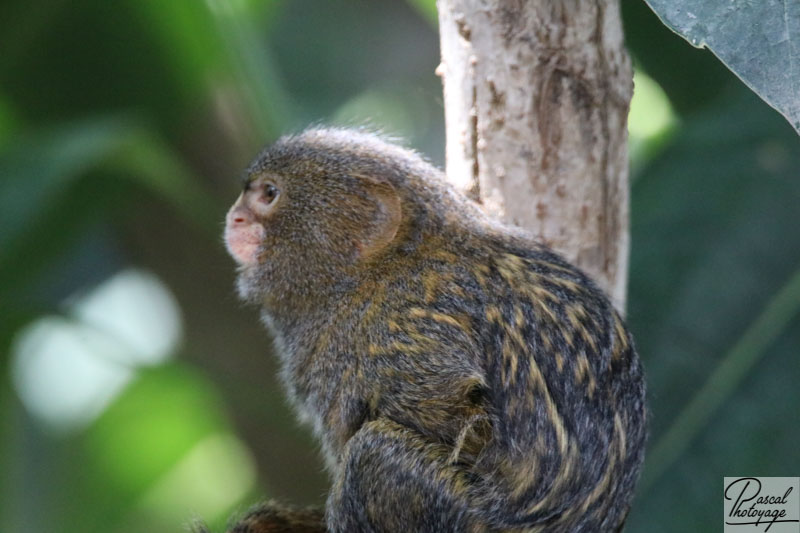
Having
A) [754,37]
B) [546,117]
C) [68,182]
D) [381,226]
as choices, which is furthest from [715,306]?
[68,182]

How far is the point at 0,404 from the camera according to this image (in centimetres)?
377

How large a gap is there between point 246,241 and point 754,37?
1.24 m

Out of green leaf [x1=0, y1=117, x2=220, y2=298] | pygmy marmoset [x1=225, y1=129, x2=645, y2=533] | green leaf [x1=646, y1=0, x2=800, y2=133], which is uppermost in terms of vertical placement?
green leaf [x1=0, y1=117, x2=220, y2=298]

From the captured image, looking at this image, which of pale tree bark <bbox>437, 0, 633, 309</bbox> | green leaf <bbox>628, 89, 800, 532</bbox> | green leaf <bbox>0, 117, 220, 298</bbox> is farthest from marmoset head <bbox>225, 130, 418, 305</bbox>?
green leaf <bbox>628, 89, 800, 532</bbox>

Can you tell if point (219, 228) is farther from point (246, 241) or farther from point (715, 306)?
point (715, 306)

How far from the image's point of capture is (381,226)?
2166mm

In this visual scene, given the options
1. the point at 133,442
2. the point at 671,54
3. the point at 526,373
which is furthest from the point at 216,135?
the point at 526,373

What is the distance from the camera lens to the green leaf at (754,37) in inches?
58.6

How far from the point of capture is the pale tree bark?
2113 mm

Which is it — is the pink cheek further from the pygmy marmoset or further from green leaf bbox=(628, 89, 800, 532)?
green leaf bbox=(628, 89, 800, 532)

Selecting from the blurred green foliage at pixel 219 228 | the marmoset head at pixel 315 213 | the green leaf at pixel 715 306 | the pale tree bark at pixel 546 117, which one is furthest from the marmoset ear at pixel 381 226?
the green leaf at pixel 715 306

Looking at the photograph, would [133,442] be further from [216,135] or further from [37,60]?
[37,60]

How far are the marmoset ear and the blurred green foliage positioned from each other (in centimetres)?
63

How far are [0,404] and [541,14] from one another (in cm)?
272
